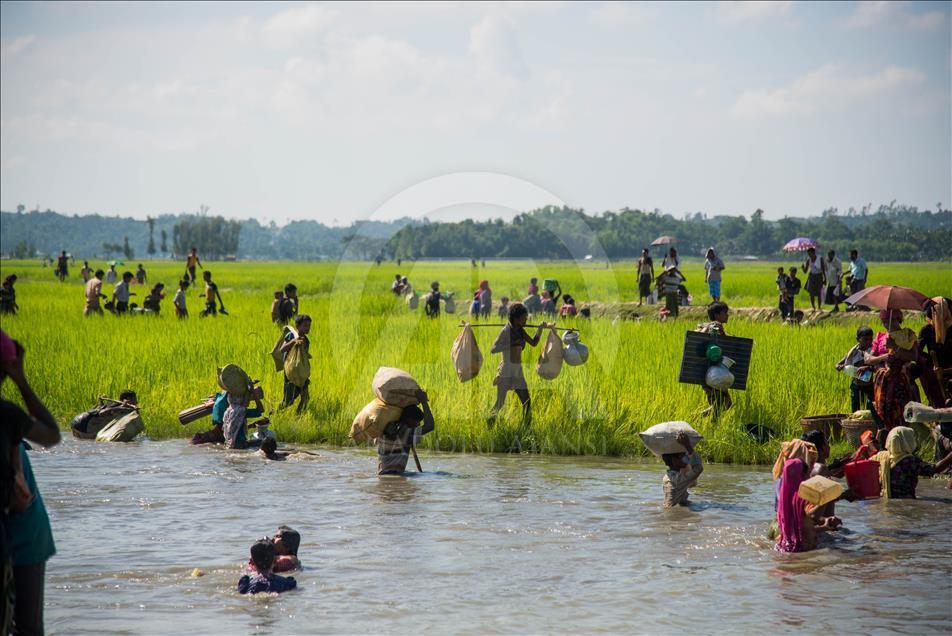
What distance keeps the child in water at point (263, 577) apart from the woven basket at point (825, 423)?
17.3ft

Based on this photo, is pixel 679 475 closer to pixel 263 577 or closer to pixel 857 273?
pixel 263 577

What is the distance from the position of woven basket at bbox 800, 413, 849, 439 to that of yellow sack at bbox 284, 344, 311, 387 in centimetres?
499

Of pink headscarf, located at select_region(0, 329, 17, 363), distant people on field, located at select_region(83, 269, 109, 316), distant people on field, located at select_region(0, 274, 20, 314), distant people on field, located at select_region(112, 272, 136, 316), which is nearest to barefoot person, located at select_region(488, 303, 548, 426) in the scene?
pink headscarf, located at select_region(0, 329, 17, 363)

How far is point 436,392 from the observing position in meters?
12.3

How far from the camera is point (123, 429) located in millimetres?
11633

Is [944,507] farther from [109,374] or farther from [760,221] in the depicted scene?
[760,221]

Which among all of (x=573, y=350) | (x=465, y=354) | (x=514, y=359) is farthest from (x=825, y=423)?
(x=465, y=354)

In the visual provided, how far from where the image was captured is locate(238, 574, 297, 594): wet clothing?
6238mm

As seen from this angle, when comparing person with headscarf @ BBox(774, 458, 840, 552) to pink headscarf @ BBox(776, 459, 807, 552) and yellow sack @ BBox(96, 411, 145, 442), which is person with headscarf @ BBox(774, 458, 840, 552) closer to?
pink headscarf @ BBox(776, 459, 807, 552)

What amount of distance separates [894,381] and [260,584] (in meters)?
5.45

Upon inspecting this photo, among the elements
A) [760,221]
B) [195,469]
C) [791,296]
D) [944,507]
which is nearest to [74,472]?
[195,469]

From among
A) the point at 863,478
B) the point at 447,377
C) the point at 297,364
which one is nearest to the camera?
the point at 863,478

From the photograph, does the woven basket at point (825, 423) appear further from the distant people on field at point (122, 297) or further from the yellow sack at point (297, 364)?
the distant people on field at point (122, 297)

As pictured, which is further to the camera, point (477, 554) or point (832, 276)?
point (832, 276)
